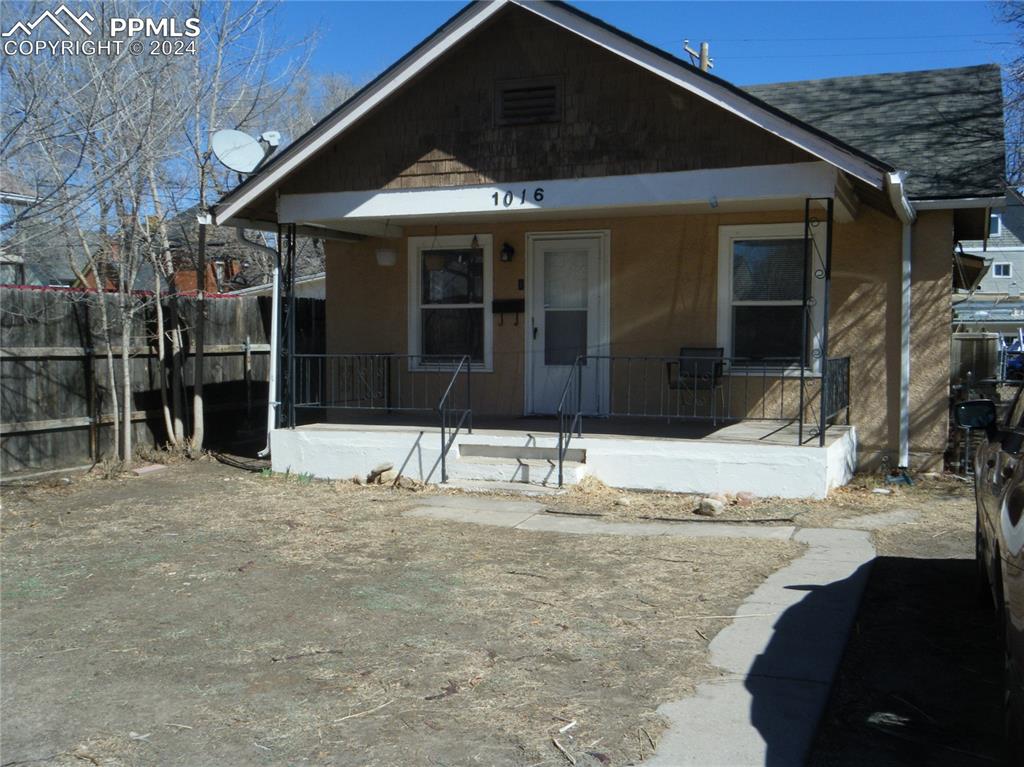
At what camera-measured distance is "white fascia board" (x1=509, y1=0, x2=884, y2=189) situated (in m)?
7.93

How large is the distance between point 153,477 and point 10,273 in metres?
4.30

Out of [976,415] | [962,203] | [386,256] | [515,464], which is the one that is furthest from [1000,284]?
[976,415]

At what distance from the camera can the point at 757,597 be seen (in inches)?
229

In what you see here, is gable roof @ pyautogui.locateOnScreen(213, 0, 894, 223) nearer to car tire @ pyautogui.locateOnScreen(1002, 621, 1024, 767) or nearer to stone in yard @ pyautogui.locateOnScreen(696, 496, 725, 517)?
stone in yard @ pyautogui.locateOnScreen(696, 496, 725, 517)

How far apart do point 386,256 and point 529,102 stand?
3.23m

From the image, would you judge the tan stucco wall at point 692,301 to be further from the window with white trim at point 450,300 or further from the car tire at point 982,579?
the car tire at point 982,579

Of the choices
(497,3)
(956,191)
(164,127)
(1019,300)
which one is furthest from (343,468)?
(1019,300)

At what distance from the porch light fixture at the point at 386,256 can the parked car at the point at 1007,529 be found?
25.6 ft

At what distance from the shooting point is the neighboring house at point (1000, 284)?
894 cm

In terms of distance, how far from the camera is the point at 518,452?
9.56 meters

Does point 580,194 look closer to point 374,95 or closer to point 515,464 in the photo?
point 374,95

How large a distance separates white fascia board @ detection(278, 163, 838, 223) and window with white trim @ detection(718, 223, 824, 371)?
1.73 m

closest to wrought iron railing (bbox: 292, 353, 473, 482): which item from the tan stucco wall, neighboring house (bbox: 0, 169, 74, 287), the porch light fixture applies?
the tan stucco wall

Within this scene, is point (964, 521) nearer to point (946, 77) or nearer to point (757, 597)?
point (757, 597)
